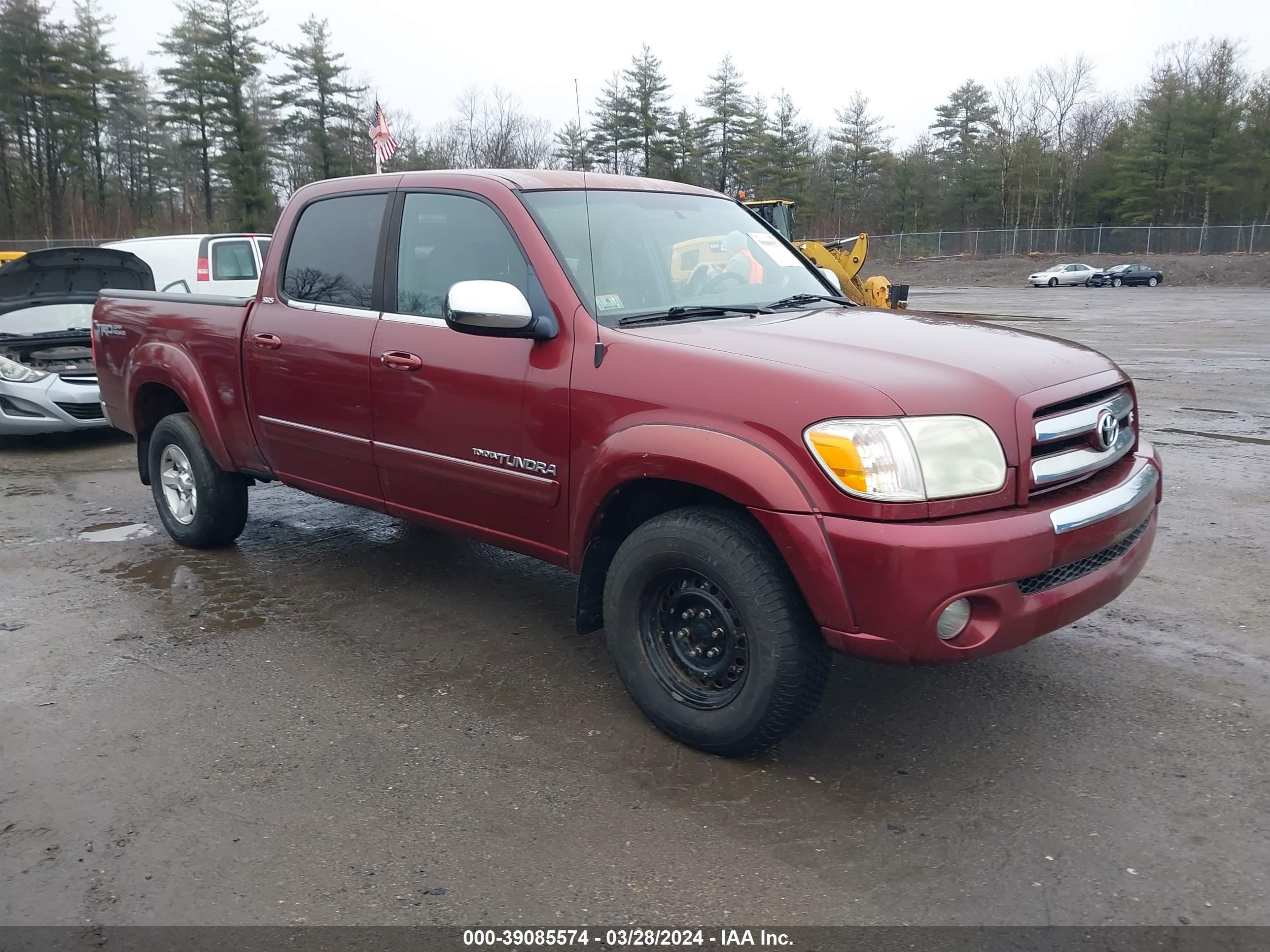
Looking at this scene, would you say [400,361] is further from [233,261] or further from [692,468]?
[233,261]

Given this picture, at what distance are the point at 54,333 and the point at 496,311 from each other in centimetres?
750

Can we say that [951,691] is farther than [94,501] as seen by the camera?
No

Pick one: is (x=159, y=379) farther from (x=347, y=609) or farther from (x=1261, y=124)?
(x=1261, y=124)

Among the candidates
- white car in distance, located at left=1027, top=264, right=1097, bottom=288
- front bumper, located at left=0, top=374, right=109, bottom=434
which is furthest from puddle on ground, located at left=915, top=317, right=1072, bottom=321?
white car in distance, located at left=1027, top=264, right=1097, bottom=288

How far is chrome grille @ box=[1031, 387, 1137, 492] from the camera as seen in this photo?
10.2 ft

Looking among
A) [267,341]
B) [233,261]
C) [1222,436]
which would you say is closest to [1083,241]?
[1222,436]

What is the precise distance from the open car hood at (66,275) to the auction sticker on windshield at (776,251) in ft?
22.4

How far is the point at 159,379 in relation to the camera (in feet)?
18.6

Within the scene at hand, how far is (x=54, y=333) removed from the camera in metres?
9.30

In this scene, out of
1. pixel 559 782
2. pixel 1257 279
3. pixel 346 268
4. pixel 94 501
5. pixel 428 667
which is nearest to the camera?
pixel 559 782

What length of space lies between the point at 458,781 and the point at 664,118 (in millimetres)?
53208

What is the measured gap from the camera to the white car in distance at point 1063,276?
4891cm

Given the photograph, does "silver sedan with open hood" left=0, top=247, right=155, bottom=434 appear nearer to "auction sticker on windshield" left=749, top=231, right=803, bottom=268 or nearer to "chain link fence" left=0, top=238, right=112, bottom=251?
"auction sticker on windshield" left=749, top=231, right=803, bottom=268

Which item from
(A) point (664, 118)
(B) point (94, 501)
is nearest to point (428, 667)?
(B) point (94, 501)
